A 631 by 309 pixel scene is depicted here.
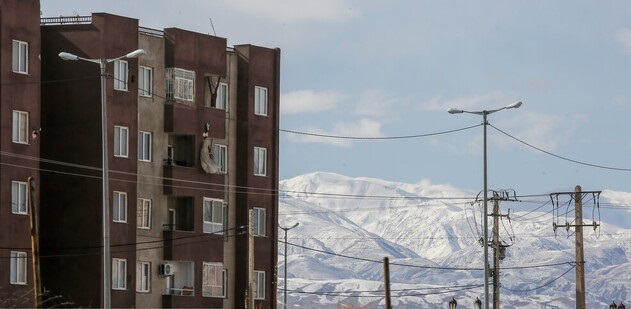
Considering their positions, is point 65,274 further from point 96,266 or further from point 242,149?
point 242,149

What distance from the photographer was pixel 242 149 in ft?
282

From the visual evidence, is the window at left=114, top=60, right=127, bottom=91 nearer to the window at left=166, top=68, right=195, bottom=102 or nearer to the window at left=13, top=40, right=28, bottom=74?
the window at left=166, top=68, right=195, bottom=102

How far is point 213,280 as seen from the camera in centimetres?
8294

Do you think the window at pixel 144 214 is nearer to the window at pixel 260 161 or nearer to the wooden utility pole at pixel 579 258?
the window at pixel 260 161

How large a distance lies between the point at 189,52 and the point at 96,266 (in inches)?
500

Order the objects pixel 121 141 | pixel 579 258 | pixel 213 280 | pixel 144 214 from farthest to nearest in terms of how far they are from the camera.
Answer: pixel 579 258
pixel 213 280
pixel 144 214
pixel 121 141

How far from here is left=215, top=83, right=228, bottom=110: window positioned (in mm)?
84438

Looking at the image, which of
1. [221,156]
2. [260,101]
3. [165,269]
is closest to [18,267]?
[165,269]

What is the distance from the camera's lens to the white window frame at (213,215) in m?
82.9

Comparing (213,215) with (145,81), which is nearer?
(145,81)

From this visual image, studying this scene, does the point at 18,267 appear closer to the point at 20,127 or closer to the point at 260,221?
the point at 20,127

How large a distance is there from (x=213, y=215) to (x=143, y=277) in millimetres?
6521

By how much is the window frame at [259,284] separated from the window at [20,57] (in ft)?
63.9

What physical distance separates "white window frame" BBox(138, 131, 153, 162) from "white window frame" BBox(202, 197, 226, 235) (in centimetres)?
464
